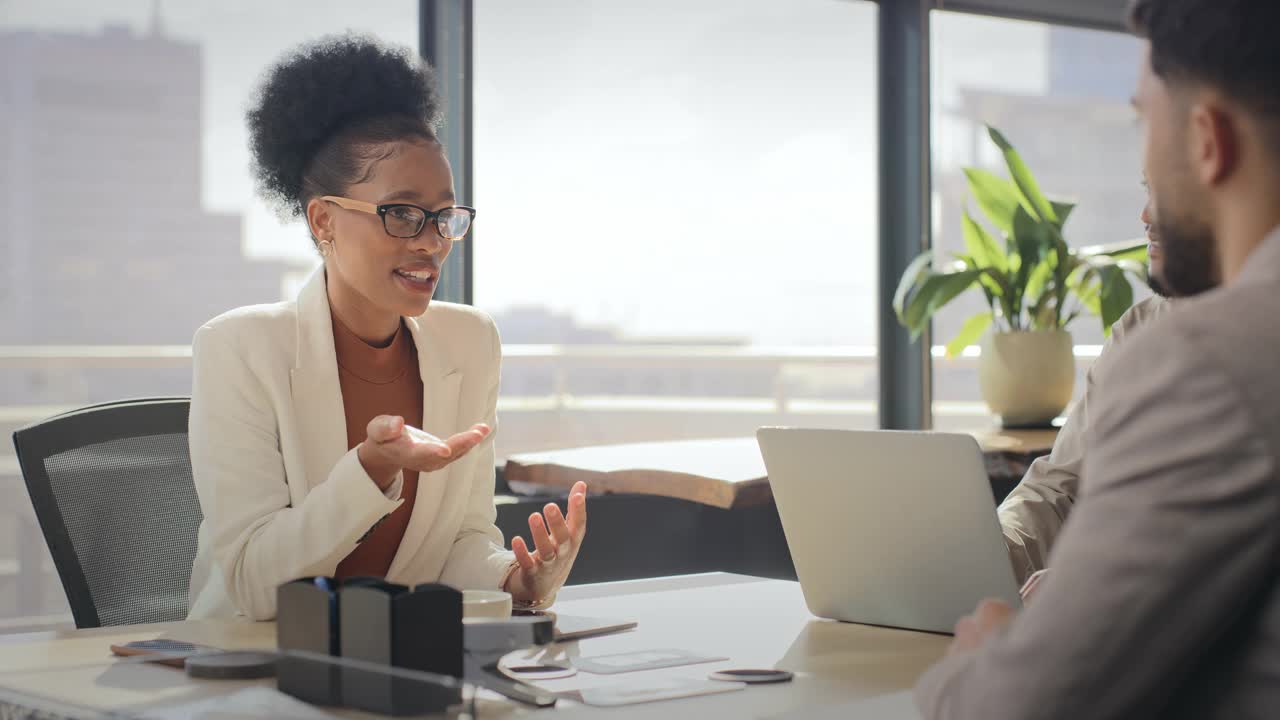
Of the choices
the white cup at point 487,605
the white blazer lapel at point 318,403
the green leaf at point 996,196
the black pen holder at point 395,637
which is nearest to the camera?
the black pen holder at point 395,637

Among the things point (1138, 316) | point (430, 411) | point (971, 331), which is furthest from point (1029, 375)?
point (430, 411)

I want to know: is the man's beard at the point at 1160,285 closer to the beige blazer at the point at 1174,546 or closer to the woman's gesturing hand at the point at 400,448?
the beige blazer at the point at 1174,546

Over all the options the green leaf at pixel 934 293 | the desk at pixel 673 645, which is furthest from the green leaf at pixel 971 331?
the desk at pixel 673 645

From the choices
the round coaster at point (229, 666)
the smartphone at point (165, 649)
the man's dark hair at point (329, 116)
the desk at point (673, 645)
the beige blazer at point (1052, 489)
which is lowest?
the desk at point (673, 645)

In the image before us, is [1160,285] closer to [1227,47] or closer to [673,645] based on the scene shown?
[1227,47]

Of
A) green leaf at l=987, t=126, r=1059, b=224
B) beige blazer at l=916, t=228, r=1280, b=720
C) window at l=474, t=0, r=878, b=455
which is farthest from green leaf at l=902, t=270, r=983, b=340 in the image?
beige blazer at l=916, t=228, r=1280, b=720

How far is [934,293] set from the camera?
11.5 ft

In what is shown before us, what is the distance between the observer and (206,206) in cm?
358

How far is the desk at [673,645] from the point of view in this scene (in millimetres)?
1180

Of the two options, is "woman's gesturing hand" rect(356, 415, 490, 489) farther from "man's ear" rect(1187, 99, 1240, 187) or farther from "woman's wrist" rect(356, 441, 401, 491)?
"man's ear" rect(1187, 99, 1240, 187)

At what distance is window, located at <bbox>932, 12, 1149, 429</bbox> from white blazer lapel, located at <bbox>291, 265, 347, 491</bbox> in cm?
273

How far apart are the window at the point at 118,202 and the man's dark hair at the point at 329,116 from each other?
46.3 inches

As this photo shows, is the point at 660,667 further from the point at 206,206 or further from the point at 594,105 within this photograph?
the point at 594,105

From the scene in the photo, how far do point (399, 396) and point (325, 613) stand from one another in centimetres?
92
